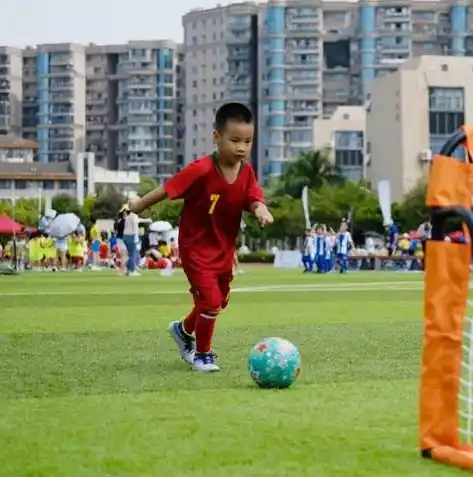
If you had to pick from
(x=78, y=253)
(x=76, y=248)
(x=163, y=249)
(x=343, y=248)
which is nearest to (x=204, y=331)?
(x=343, y=248)

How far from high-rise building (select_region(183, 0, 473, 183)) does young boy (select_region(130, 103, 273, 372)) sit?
5466 inches

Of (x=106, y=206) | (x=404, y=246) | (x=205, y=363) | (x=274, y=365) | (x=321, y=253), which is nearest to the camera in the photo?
(x=274, y=365)

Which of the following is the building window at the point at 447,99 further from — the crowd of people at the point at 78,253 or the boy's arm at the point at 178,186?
the boy's arm at the point at 178,186

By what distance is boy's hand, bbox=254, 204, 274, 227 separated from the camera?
8344 mm

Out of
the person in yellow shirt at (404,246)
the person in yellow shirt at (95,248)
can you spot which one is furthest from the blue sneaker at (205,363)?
the person in yellow shirt at (404,246)

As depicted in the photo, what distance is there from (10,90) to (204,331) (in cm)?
17183

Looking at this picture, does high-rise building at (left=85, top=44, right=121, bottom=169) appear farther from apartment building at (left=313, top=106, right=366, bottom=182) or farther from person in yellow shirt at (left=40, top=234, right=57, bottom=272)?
person in yellow shirt at (left=40, top=234, right=57, bottom=272)

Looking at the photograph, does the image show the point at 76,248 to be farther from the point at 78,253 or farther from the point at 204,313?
the point at 204,313

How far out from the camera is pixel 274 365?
24.3 ft

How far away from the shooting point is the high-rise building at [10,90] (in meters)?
177

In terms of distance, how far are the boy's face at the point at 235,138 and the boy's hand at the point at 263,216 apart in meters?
0.37

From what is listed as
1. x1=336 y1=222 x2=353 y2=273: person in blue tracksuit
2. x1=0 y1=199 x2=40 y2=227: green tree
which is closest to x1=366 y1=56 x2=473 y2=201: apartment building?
x1=0 y1=199 x2=40 y2=227: green tree

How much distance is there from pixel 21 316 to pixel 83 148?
16120 centimetres

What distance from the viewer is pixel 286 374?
7434 mm
